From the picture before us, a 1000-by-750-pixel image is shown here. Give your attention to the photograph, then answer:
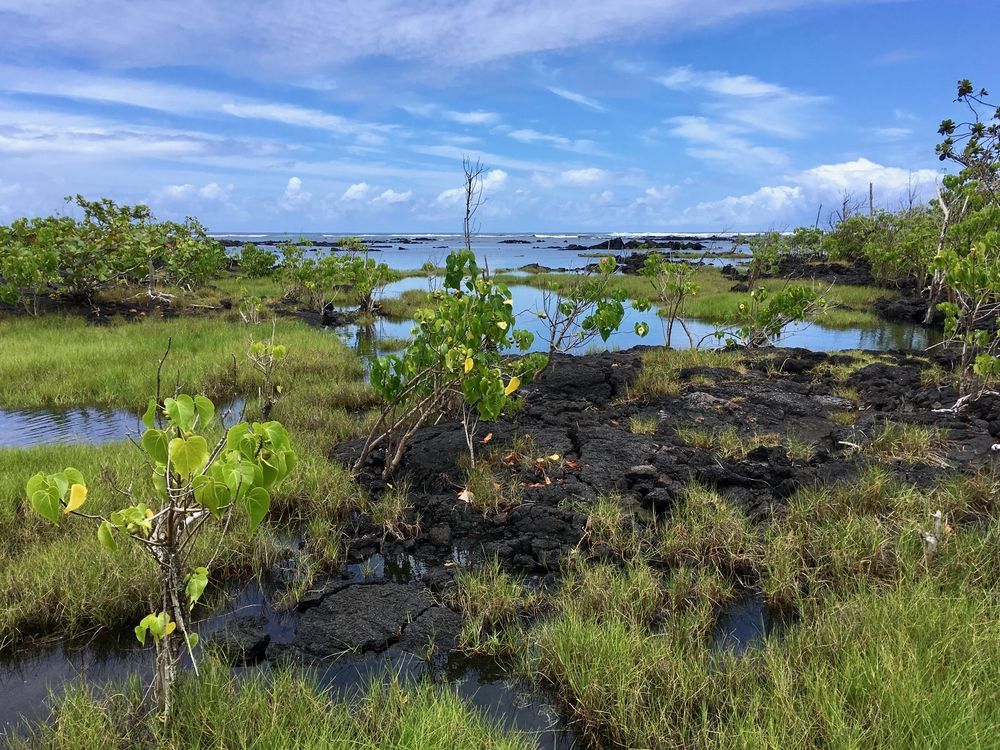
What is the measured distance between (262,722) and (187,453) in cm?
159

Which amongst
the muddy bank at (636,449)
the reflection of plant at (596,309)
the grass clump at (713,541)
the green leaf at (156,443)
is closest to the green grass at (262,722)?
the green leaf at (156,443)

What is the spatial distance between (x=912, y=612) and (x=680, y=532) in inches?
73.3

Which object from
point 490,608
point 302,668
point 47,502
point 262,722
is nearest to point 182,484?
point 47,502

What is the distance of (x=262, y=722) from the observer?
10.1ft

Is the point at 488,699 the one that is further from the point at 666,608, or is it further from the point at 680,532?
the point at 680,532

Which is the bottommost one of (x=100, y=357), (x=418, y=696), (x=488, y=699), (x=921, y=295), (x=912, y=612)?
(x=488, y=699)

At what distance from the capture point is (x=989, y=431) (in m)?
7.30

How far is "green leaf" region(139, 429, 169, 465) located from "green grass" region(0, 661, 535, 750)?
54.6 inches

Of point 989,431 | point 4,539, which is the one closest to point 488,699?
point 4,539

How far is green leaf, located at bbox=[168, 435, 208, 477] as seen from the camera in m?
2.39

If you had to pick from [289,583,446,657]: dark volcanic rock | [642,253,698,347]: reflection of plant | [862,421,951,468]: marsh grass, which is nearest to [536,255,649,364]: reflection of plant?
[642,253,698,347]: reflection of plant

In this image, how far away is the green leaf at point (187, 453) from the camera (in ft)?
7.86

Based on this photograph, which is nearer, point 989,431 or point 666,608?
point 666,608

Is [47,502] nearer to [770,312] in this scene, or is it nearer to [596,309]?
[596,309]
